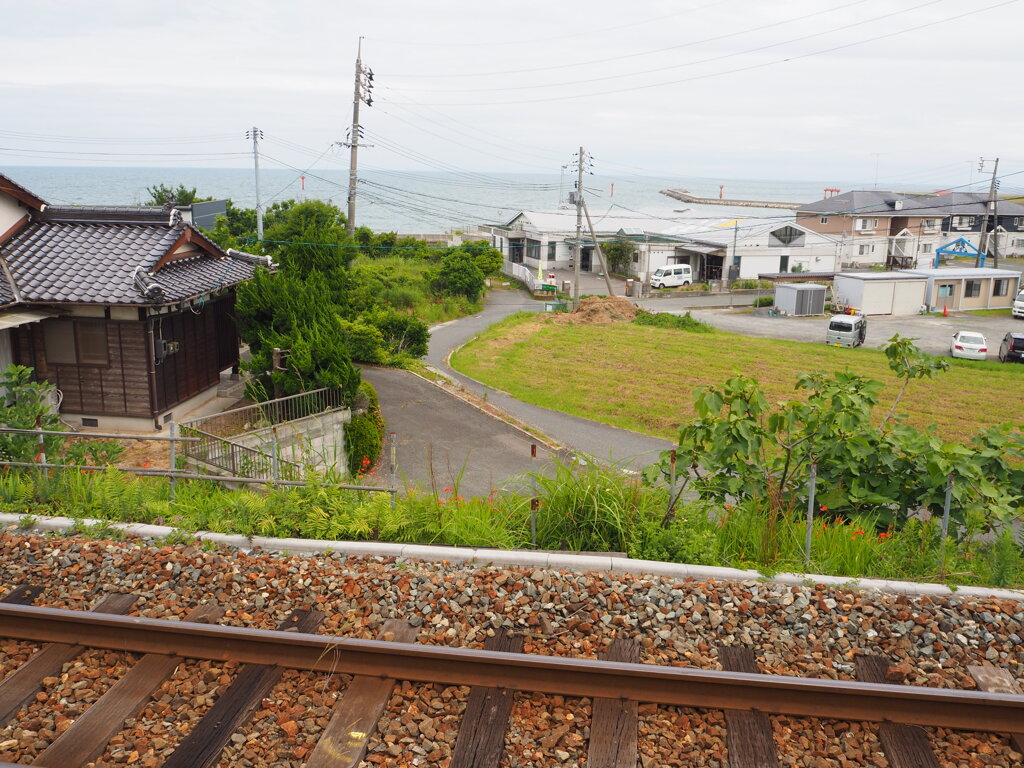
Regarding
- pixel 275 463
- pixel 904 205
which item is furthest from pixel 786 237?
pixel 275 463

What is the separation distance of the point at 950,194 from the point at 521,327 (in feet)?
197

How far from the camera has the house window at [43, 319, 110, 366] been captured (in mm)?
15016

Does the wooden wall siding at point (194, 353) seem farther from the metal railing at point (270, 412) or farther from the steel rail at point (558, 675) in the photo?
the steel rail at point (558, 675)


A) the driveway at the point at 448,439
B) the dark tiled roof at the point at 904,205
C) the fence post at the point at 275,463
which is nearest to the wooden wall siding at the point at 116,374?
the driveway at the point at 448,439

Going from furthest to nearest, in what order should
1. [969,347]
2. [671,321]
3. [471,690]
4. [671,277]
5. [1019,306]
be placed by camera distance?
1. [671,277]
2. [1019,306]
3. [671,321]
4. [969,347]
5. [471,690]

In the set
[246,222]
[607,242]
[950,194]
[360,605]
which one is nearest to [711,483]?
[360,605]

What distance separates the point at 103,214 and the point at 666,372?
1965cm

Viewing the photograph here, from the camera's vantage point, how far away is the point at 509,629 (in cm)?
Result: 553

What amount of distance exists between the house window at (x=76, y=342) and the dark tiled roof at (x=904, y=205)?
58892mm

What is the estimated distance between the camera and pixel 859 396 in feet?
24.2

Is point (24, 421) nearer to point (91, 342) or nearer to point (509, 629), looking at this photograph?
point (91, 342)

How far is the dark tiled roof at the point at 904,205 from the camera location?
67000 mm

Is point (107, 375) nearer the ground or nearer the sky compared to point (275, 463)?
nearer the sky

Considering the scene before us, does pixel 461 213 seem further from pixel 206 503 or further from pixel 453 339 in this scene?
pixel 206 503
